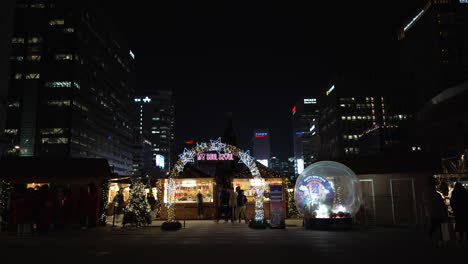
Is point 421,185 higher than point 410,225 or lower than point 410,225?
higher

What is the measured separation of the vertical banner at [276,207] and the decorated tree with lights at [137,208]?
5.91 meters

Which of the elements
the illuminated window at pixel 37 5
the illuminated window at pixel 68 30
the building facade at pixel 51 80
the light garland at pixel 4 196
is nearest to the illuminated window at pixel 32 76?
the building facade at pixel 51 80

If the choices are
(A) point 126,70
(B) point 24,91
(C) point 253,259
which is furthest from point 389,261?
(A) point 126,70

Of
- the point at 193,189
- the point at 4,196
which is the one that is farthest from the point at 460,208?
the point at 4,196

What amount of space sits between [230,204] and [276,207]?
3.86 metres

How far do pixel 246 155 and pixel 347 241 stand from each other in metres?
8.36

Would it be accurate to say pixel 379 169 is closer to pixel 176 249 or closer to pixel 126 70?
pixel 176 249

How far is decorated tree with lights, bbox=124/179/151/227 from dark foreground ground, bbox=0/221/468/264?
4111mm

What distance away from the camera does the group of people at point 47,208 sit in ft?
40.9

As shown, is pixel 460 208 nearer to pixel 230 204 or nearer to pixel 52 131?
pixel 230 204

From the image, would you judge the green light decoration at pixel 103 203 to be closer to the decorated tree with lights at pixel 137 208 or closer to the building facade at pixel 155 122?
the decorated tree with lights at pixel 137 208

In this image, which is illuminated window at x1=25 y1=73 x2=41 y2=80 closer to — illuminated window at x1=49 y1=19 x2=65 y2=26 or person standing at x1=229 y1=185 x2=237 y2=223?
illuminated window at x1=49 y1=19 x2=65 y2=26

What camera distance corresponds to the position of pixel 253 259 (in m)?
7.11

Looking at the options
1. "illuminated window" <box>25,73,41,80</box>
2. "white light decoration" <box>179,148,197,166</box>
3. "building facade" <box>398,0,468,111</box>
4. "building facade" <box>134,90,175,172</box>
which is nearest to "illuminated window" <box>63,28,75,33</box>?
"illuminated window" <box>25,73,41,80</box>
